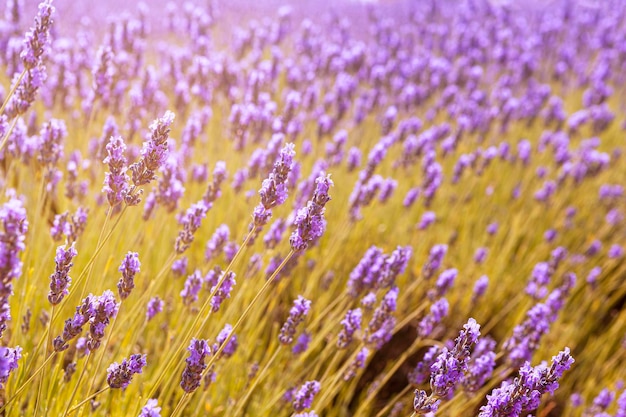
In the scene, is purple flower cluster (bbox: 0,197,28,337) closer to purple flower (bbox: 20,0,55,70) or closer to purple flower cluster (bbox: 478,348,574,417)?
purple flower (bbox: 20,0,55,70)

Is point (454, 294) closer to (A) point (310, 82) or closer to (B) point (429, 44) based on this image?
(A) point (310, 82)

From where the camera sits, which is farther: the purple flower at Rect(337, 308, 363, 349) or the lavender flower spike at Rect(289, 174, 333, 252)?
the purple flower at Rect(337, 308, 363, 349)

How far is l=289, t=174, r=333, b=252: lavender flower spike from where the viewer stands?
4.28ft

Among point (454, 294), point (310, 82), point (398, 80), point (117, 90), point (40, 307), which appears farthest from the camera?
point (398, 80)

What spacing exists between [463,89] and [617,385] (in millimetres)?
3762

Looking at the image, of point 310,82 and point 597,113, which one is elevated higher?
point 310,82

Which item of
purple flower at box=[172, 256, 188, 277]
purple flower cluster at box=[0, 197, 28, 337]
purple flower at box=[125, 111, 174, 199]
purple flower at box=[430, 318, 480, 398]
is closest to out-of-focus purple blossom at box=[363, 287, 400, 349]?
purple flower at box=[430, 318, 480, 398]

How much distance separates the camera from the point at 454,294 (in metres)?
3.45

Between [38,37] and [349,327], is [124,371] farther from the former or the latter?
[38,37]

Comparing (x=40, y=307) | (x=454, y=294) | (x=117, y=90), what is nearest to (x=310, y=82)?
(x=117, y=90)

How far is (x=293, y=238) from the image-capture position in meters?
1.35

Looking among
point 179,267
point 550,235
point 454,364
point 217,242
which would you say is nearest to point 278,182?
point 454,364

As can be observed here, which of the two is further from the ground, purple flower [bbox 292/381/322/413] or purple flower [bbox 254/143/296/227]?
purple flower [bbox 254/143/296/227]

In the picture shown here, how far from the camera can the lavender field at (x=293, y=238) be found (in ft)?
4.61
